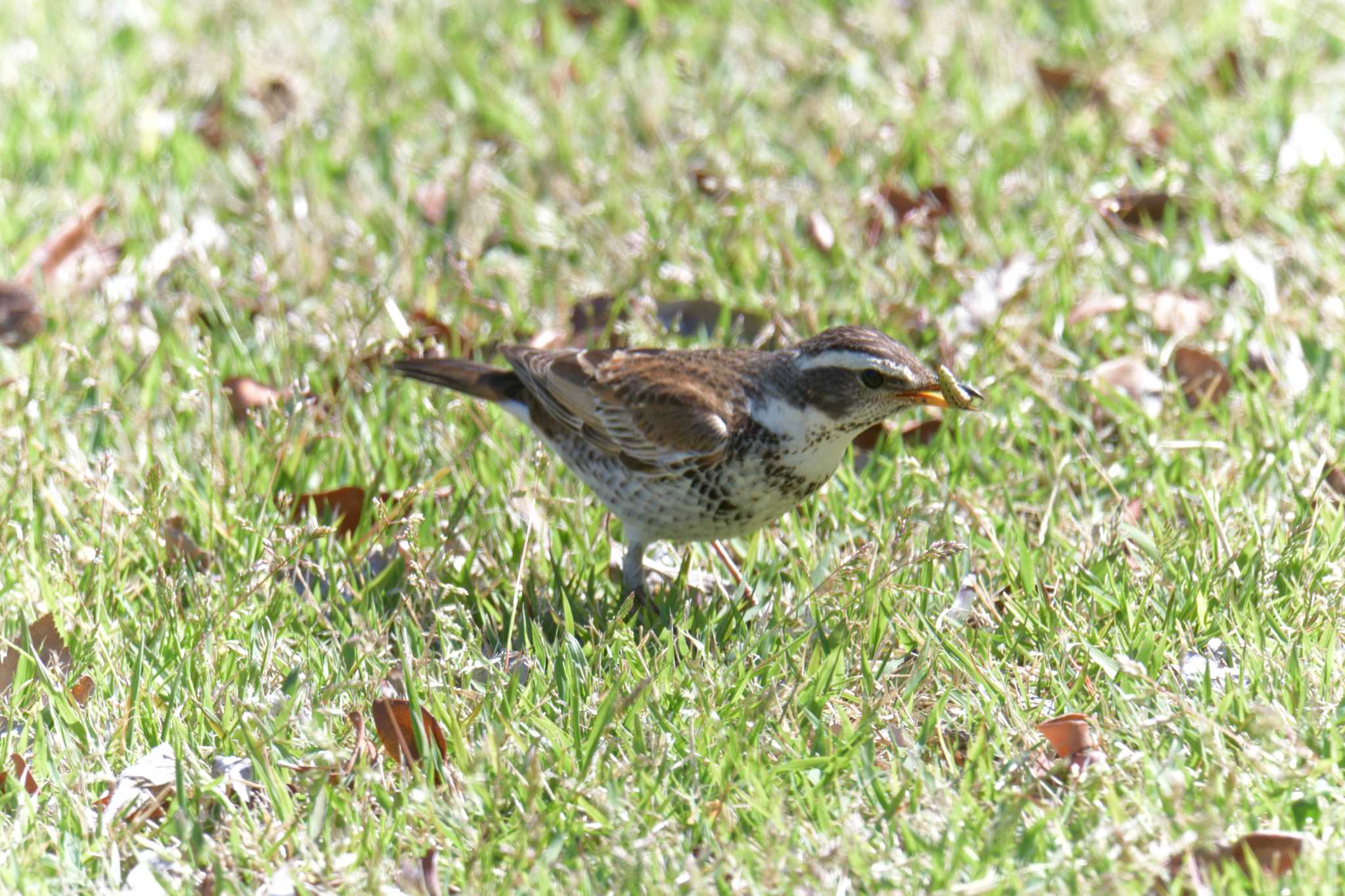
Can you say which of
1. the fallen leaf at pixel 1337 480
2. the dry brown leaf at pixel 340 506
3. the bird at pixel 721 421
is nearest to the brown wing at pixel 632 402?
the bird at pixel 721 421

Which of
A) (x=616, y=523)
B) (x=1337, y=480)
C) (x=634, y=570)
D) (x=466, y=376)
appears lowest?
(x=634, y=570)

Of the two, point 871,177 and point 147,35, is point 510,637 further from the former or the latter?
point 147,35

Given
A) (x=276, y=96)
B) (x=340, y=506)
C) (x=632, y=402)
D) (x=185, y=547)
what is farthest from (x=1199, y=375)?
(x=276, y=96)

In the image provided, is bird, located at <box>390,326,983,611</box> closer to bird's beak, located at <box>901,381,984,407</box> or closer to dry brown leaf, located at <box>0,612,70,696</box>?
bird's beak, located at <box>901,381,984,407</box>

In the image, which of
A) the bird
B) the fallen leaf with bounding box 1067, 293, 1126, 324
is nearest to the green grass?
the fallen leaf with bounding box 1067, 293, 1126, 324

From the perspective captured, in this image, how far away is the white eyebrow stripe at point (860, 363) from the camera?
15.5 ft

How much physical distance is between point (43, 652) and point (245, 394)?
151 centimetres

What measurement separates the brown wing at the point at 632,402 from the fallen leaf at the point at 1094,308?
187cm

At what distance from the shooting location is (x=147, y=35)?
8609 millimetres

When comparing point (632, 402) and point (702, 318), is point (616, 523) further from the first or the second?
point (702, 318)

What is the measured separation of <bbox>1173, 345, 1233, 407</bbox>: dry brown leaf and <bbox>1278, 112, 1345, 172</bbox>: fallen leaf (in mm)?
1522

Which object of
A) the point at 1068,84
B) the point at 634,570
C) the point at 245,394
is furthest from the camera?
the point at 1068,84

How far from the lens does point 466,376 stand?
5.51 metres

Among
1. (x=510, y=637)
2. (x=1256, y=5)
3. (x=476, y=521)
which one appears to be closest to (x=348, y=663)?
(x=510, y=637)
